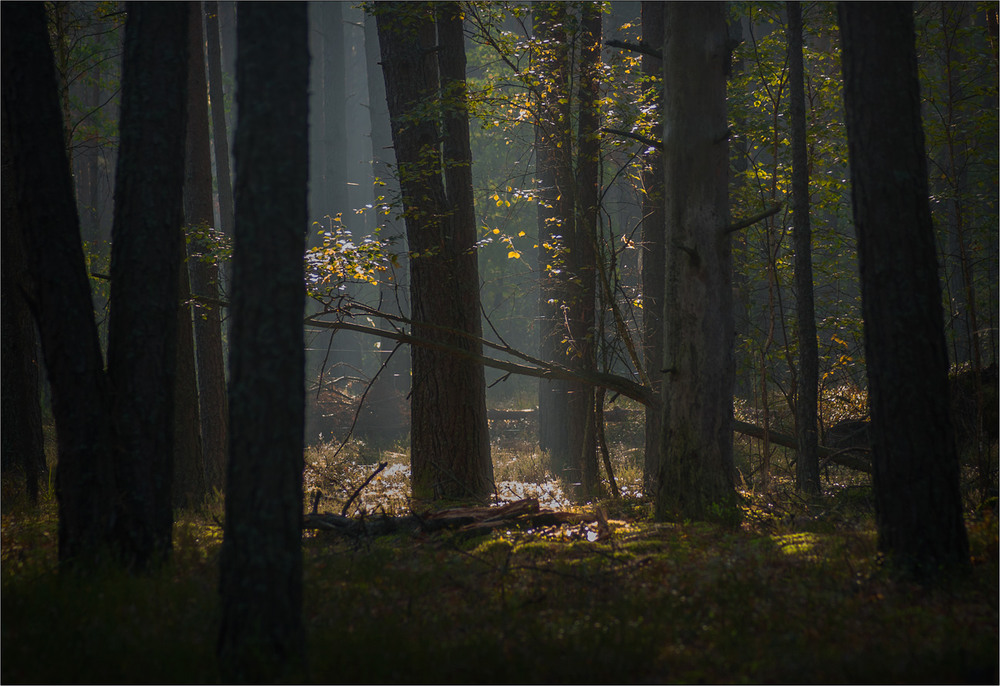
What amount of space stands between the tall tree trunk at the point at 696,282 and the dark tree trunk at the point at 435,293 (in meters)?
2.99

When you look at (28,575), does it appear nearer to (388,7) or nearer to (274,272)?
(274,272)

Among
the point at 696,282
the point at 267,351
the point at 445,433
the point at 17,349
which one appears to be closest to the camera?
the point at 267,351

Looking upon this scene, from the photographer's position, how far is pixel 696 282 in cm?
747

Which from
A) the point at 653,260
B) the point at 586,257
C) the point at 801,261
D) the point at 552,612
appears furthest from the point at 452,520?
the point at 653,260

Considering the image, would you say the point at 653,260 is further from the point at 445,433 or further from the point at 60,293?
the point at 60,293

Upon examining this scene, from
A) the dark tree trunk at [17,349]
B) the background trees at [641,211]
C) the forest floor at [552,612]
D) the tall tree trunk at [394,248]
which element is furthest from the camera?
the tall tree trunk at [394,248]

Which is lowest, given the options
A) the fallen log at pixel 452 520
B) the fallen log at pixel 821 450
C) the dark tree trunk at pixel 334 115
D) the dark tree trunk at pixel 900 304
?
the fallen log at pixel 452 520

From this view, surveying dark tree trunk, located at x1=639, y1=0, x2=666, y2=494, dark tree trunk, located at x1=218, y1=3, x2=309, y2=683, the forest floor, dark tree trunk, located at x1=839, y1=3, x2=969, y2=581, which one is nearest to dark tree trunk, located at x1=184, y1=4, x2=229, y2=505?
the forest floor

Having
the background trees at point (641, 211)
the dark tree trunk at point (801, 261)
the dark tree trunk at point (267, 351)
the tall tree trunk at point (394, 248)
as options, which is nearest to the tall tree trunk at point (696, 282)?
the background trees at point (641, 211)

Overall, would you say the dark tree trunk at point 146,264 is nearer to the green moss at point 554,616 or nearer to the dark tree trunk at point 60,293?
the dark tree trunk at point 60,293

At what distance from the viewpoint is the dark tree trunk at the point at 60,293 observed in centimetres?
509

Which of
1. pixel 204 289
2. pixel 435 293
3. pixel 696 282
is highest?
pixel 204 289

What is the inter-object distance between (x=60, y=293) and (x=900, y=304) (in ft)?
19.5

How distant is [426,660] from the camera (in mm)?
3766
